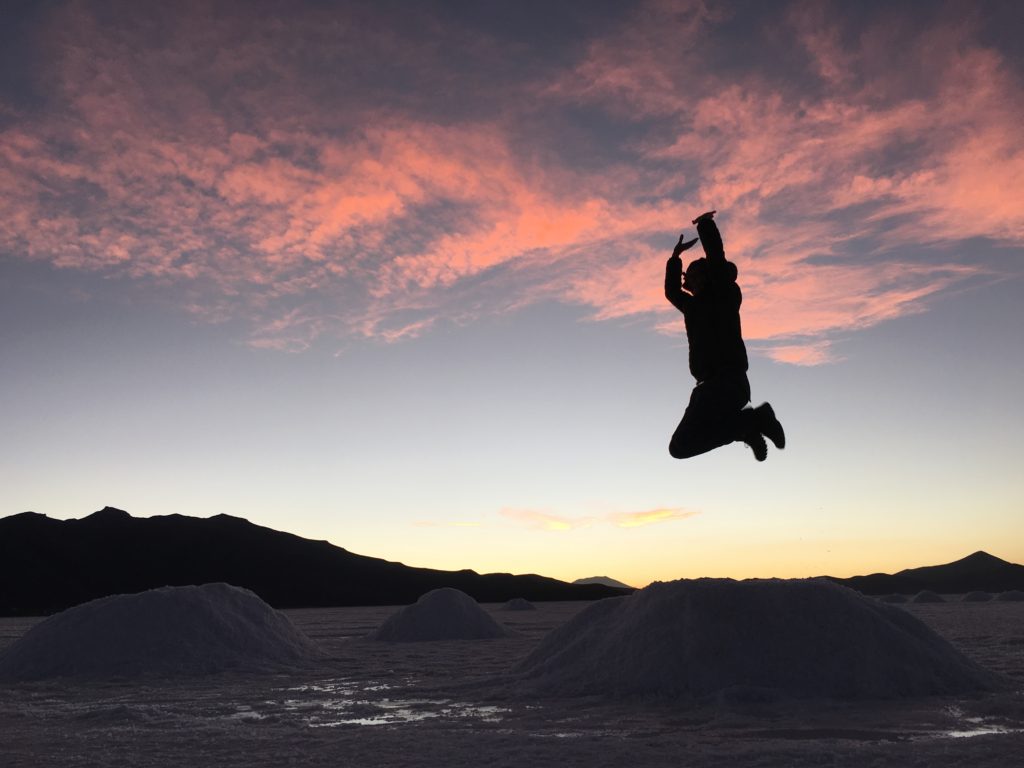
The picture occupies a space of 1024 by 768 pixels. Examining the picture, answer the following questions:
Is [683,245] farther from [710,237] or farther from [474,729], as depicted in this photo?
[474,729]

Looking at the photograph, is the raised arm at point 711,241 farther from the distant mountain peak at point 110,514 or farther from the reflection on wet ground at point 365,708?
the distant mountain peak at point 110,514

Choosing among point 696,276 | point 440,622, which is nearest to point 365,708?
point 696,276

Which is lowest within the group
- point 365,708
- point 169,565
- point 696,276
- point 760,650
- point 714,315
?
point 365,708

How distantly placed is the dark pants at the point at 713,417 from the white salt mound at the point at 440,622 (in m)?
27.4

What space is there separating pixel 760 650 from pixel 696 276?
9.21 metres

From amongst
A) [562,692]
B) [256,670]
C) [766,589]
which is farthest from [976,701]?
[256,670]

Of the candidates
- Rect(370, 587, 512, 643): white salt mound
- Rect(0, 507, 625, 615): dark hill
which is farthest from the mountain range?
Rect(370, 587, 512, 643): white salt mound

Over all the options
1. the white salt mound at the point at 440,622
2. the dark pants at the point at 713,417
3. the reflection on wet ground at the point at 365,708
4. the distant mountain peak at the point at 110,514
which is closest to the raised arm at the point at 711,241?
the dark pants at the point at 713,417

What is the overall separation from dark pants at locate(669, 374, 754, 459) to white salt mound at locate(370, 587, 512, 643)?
27.4m

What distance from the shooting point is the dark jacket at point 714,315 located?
5.40m

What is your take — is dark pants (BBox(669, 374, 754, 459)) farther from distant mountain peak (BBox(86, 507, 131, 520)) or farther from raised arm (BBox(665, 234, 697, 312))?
distant mountain peak (BBox(86, 507, 131, 520))

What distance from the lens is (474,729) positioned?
1091cm

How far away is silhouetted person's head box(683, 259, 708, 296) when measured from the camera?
5.38 m

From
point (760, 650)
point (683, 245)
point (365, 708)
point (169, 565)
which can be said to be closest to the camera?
point (683, 245)
